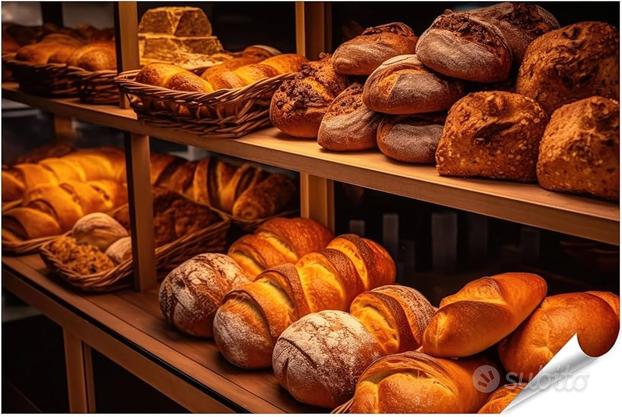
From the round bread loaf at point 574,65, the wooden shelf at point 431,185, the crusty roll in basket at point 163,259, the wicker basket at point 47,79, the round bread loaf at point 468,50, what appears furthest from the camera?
the wicker basket at point 47,79

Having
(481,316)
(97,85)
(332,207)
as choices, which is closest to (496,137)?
(481,316)

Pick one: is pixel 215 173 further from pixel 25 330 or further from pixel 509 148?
pixel 509 148

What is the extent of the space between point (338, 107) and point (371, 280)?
1.47 ft

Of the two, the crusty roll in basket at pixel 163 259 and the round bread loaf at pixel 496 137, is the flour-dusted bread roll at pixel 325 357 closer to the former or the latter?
the round bread loaf at pixel 496 137

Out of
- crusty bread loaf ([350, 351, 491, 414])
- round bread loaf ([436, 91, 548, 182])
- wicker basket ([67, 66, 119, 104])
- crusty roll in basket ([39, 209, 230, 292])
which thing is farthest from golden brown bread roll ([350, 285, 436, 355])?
wicker basket ([67, 66, 119, 104])

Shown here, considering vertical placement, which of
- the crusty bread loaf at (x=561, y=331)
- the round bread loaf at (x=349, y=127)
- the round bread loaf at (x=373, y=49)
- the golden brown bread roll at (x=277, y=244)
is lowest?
the golden brown bread roll at (x=277, y=244)

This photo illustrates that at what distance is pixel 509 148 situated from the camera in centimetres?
126

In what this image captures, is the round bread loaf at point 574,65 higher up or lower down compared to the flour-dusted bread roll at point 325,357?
higher up

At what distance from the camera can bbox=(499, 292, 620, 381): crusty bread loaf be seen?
4.43 ft

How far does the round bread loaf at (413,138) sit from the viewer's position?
55.2 inches

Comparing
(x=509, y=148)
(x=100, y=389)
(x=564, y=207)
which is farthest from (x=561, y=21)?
(x=100, y=389)

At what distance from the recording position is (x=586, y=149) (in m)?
1.12

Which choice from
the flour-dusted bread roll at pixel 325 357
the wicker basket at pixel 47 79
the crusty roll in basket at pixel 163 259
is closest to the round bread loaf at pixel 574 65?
the flour-dusted bread roll at pixel 325 357

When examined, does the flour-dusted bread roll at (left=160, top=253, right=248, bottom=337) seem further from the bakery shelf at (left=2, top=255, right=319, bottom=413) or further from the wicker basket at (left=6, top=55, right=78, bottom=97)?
the wicker basket at (left=6, top=55, right=78, bottom=97)
